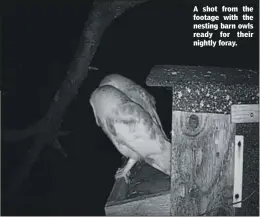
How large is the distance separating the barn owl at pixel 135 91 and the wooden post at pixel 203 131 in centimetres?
7

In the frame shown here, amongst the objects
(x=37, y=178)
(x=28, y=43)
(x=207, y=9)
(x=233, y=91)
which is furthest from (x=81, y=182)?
(x=207, y=9)

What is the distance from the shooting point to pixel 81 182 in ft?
5.53

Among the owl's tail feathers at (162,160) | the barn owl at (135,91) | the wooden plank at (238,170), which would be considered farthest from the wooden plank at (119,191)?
the wooden plank at (238,170)

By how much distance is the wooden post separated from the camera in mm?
1534

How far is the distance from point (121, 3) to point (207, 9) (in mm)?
299

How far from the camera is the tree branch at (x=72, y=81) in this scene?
1.58 m

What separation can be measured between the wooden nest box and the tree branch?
238mm

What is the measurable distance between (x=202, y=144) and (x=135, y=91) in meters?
0.31

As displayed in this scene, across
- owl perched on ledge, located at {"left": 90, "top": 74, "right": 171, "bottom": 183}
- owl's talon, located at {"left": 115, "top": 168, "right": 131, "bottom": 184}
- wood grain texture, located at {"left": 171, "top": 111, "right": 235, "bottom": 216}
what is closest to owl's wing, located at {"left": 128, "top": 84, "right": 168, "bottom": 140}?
owl perched on ledge, located at {"left": 90, "top": 74, "right": 171, "bottom": 183}

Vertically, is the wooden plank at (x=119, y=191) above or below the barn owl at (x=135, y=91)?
below

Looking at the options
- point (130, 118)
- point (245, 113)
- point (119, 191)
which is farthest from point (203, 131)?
point (119, 191)

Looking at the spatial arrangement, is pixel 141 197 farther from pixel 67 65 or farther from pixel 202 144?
pixel 67 65

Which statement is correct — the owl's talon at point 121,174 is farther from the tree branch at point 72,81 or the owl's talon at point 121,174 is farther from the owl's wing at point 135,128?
the tree branch at point 72,81

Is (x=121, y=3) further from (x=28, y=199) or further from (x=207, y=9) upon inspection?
(x=28, y=199)
